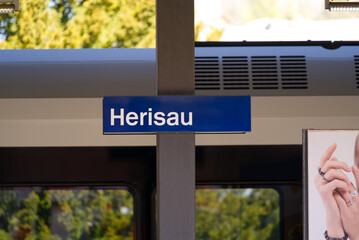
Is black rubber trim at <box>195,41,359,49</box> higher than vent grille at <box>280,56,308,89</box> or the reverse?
higher

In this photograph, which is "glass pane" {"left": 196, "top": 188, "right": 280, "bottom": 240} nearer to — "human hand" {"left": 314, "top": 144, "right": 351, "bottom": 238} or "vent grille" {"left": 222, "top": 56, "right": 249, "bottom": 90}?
"human hand" {"left": 314, "top": 144, "right": 351, "bottom": 238}

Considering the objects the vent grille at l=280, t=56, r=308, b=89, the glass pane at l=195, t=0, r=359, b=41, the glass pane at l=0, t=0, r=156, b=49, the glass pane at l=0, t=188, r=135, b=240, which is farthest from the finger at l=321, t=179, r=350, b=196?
the glass pane at l=195, t=0, r=359, b=41

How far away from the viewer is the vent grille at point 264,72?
3.60m

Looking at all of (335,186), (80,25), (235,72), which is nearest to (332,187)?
(335,186)

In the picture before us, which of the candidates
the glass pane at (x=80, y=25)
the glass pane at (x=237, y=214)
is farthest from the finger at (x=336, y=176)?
the glass pane at (x=80, y=25)

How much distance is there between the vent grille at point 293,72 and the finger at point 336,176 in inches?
23.8

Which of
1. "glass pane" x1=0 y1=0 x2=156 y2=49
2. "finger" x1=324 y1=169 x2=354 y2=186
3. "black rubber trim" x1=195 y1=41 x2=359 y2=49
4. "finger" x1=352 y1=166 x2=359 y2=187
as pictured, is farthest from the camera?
"glass pane" x1=0 y1=0 x2=156 y2=49

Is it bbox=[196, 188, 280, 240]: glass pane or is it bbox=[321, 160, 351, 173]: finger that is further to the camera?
bbox=[196, 188, 280, 240]: glass pane

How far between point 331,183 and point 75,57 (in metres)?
1.74

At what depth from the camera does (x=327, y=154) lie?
3.14m

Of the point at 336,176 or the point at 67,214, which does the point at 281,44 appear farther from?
the point at 67,214

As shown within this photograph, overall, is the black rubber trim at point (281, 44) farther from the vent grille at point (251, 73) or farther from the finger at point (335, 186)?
the finger at point (335, 186)

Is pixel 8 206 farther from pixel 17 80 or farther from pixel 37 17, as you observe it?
pixel 37 17

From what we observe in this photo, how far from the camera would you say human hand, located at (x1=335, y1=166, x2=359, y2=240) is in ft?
10.8
